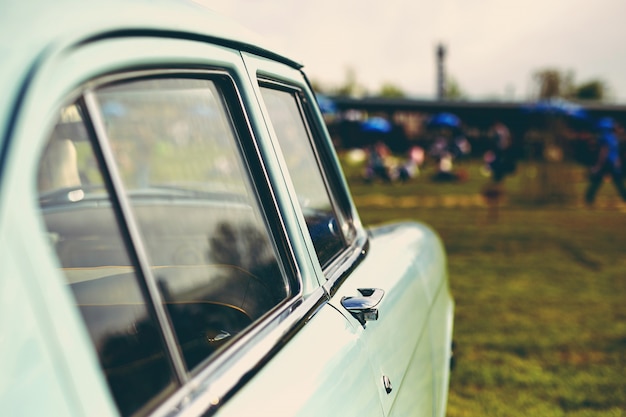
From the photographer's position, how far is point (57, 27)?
0.86 meters

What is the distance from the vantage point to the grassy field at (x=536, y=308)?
396 centimetres

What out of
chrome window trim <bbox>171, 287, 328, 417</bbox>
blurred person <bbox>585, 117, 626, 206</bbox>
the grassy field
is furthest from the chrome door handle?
blurred person <bbox>585, 117, 626, 206</bbox>

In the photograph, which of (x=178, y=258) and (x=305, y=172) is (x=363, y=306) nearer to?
(x=305, y=172)

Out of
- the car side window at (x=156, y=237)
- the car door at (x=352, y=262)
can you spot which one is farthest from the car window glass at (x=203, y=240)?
the car door at (x=352, y=262)

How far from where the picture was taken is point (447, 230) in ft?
34.4

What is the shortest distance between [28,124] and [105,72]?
0.19 m

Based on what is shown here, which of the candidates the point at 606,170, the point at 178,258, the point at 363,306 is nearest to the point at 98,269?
the point at 178,258

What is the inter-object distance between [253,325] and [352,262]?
0.79 m

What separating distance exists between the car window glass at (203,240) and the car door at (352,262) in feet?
0.48

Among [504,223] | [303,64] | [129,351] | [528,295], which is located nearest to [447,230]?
[504,223]

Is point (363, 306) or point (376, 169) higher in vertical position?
point (363, 306)

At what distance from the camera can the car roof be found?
781 mm

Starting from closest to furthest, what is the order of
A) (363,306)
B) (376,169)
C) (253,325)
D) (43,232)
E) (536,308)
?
(43,232)
(253,325)
(363,306)
(536,308)
(376,169)

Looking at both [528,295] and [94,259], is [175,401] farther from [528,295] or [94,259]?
[528,295]
